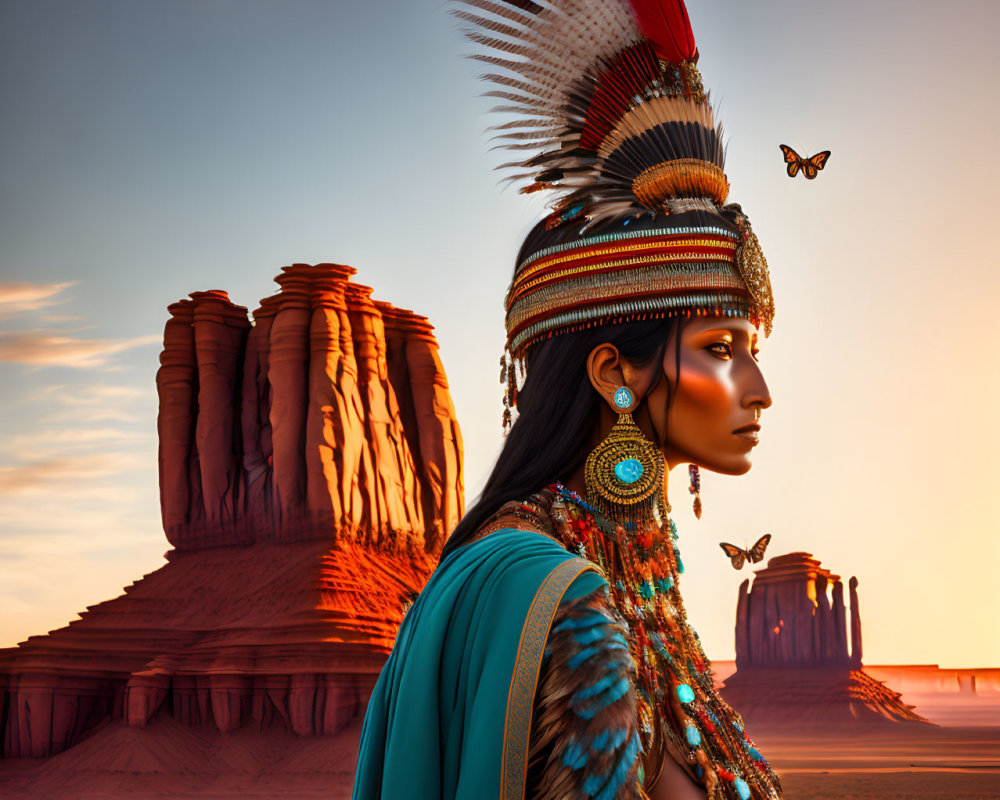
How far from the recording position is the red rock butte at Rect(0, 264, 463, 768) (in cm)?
3116

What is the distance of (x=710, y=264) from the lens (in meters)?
1.94

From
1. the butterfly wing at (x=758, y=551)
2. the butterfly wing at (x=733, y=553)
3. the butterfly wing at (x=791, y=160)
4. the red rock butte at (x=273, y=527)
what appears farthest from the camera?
the red rock butte at (x=273, y=527)

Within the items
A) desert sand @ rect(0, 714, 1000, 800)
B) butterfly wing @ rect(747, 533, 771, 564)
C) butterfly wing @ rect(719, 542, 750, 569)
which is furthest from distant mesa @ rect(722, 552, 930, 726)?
butterfly wing @ rect(719, 542, 750, 569)

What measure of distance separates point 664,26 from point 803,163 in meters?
1.10

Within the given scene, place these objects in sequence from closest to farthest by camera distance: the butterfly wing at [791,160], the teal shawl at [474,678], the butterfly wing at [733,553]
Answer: the teal shawl at [474,678]
the butterfly wing at [791,160]
the butterfly wing at [733,553]

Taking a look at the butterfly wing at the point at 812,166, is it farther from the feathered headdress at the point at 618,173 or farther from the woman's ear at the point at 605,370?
the woman's ear at the point at 605,370

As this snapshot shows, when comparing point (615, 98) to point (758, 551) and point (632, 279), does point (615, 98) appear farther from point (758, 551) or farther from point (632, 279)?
point (758, 551)

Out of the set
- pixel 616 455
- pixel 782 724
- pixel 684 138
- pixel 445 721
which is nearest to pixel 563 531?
pixel 616 455

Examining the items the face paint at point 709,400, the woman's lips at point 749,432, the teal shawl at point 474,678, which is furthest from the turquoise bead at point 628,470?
the teal shawl at point 474,678

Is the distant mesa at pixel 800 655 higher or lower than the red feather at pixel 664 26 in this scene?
lower

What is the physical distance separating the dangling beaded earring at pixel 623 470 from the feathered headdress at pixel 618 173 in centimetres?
23

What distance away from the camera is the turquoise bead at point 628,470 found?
5.99 feet

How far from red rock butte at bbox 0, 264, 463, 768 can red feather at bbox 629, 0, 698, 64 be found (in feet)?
93.7

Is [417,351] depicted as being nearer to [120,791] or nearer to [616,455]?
[120,791]
